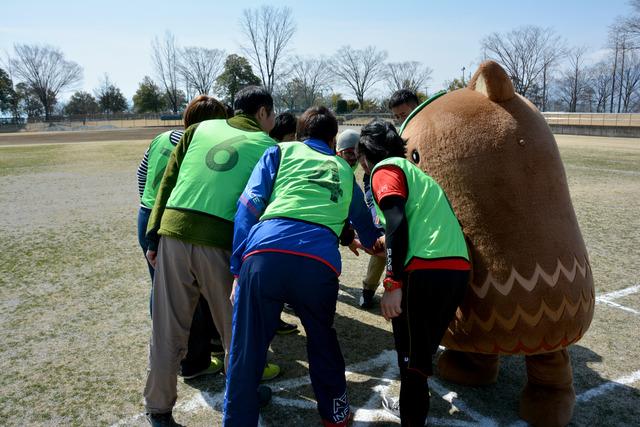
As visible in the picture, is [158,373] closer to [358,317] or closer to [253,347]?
[253,347]

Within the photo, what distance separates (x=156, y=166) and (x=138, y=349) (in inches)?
60.5

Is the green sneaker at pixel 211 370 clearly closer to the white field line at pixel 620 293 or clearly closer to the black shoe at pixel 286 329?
the black shoe at pixel 286 329

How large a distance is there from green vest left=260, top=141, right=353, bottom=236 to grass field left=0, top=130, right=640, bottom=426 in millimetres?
1327

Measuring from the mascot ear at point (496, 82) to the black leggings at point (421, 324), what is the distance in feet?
3.77

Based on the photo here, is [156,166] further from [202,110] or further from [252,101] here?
[252,101]

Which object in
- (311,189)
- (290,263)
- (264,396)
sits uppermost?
(311,189)

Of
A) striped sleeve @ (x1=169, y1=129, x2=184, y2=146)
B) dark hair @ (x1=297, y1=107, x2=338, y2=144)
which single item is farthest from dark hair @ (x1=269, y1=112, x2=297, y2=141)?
dark hair @ (x1=297, y1=107, x2=338, y2=144)

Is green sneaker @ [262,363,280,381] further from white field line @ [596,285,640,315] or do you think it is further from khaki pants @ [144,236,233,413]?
white field line @ [596,285,640,315]

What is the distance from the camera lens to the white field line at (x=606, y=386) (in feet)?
10.1

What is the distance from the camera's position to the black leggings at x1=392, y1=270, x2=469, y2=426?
2432 millimetres

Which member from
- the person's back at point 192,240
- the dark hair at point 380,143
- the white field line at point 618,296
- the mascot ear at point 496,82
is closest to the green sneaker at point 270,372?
the person's back at point 192,240

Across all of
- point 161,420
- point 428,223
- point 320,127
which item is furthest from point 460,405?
point 320,127

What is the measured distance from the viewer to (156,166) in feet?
11.1

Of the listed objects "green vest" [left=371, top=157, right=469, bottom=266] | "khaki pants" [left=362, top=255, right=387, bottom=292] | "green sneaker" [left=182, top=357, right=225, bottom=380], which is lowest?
"green sneaker" [left=182, top=357, right=225, bottom=380]
